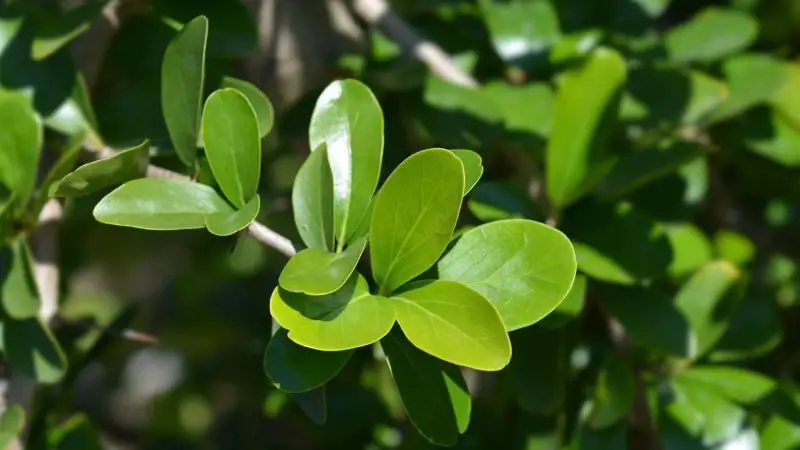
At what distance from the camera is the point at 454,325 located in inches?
19.2

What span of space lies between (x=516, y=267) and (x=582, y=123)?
0.77 ft

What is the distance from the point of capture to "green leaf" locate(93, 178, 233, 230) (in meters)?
0.51

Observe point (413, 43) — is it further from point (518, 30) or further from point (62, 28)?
point (62, 28)

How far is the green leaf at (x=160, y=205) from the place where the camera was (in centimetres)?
51

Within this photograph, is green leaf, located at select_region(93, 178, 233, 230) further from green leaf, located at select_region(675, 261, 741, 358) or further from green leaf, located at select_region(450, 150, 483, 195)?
green leaf, located at select_region(675, 261, 741, 358)

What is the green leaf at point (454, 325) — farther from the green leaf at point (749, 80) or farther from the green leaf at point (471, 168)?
Result: the green leaf at point (749, 80)

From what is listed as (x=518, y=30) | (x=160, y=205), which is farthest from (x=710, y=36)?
(x=160, y=205)

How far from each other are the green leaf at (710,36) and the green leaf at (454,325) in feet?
1.77

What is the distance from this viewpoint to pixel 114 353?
1.33 metres

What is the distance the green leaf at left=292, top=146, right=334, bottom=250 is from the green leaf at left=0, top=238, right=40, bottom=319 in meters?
0.26

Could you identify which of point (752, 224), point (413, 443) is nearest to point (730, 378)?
point (413, 443)

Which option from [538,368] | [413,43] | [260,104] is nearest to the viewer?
[260,104]

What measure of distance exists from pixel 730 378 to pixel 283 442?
590 millimetres

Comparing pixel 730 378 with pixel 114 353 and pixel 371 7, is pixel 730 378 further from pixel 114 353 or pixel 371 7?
pixel 114 353
